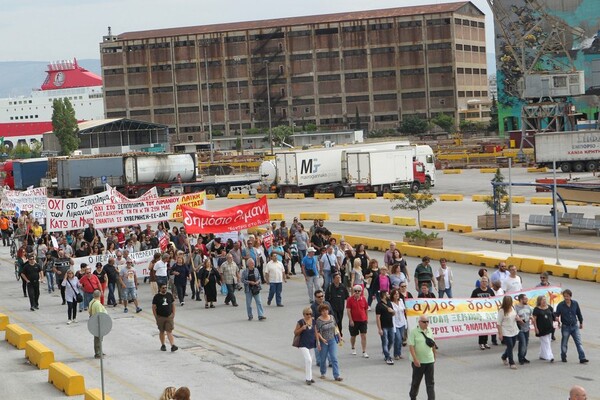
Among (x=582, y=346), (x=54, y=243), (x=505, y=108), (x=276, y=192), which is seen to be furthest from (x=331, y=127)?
(x=582, y=346)

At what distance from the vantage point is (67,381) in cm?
1834

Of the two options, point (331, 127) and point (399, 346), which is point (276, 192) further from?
point (331, 127)

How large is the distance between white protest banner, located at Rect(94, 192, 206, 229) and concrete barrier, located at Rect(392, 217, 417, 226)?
42.4 feet

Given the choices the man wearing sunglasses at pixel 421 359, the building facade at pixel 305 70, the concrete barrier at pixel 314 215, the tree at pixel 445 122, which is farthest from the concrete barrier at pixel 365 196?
the building facade at pixel 305 70

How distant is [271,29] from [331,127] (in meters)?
14.3

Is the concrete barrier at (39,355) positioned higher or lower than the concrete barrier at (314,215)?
lower

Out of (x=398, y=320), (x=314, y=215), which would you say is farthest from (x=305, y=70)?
(x=398, y=320)

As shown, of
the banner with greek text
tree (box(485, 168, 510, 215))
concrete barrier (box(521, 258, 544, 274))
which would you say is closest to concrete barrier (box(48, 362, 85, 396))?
the banner with greek text

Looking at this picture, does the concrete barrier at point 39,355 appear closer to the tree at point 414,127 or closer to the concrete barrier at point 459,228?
the concrete barrier at point 459,228

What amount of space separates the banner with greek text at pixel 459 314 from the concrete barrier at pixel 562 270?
9.21 meters

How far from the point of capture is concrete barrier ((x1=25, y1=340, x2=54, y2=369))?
2073cm

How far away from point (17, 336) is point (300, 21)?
4726 inches

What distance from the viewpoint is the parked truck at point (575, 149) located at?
6925 centimetres

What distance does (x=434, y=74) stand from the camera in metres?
136
